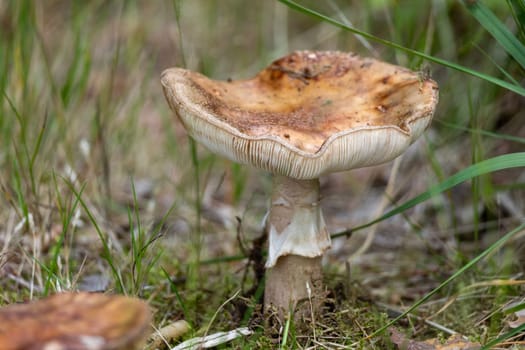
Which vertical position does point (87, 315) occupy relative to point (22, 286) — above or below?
above

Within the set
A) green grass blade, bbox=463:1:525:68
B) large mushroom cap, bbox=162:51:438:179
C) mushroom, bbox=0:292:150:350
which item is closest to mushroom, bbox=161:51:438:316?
large mushroom cap, bbox=162:51:438:179

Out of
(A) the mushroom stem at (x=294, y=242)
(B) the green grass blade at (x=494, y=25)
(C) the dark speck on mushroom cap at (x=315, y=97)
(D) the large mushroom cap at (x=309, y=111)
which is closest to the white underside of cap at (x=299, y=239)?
(A) the mushroom stem at (x=294, y=242)

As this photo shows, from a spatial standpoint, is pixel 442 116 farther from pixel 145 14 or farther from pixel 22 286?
pixel 145 14

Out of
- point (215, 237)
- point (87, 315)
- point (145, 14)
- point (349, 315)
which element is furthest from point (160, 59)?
point (87, 315)

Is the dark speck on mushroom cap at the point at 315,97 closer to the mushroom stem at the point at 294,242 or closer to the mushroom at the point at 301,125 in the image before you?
the mushroom at the point at 301,125

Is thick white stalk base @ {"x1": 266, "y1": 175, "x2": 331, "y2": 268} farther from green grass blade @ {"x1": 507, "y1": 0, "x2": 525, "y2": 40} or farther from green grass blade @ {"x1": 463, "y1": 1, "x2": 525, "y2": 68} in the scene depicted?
green grass blade @ {"x1": 507, "y1": 0, "x2": 525, "y2": 40}

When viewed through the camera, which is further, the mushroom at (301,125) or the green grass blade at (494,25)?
the green grass blade at (494,25)

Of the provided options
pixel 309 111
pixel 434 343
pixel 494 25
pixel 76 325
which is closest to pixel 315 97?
pixel 309 111

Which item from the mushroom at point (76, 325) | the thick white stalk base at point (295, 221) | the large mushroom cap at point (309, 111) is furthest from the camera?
the thick white stalk base at point (295, 221)
